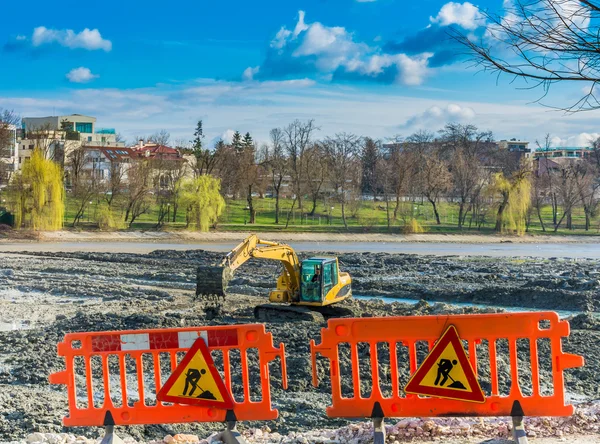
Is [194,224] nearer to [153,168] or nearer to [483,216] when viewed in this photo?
[153,168]

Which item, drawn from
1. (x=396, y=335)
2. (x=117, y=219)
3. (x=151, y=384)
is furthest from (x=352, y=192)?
(x=396, y=335)

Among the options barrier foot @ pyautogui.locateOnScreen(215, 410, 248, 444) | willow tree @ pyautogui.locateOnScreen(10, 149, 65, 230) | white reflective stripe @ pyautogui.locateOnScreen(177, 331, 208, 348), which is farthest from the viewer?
willow tree @ pyautogui.locateOnScreen(10, 149, 65, 230)

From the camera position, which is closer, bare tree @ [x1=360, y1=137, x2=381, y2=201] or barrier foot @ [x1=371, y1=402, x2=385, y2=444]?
barrier foot @ [x1=371, y1=402, x2=385, y2=444]

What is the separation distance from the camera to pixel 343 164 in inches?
3100

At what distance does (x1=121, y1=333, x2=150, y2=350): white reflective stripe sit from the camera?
7863mm

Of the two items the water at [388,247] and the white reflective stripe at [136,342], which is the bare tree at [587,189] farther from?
the white reflective stripe at [136,342]

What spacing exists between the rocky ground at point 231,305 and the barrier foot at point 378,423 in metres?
0.36

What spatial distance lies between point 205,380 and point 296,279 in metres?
13.7

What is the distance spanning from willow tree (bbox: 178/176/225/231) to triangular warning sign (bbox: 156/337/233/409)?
183 feet

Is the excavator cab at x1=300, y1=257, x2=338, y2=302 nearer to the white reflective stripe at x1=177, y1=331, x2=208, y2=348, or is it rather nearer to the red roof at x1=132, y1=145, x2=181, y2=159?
the white reflective stripe at x1=177, y1=331, x2=208, y2=348

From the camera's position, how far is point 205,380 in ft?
25.2

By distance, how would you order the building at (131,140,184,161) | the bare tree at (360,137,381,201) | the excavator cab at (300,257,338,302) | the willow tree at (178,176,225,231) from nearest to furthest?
the excavator cab at (300,257,338,302)
the willow tree at (178,176,225,231)
the building at (131,140,184,161)
the bare tree at (360,137,381,201)

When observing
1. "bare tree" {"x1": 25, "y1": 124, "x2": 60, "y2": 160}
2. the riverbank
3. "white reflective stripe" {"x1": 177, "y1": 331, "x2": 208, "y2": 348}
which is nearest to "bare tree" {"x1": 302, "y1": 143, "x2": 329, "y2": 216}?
the riverbank

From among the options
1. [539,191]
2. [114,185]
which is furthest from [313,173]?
[539,191]
